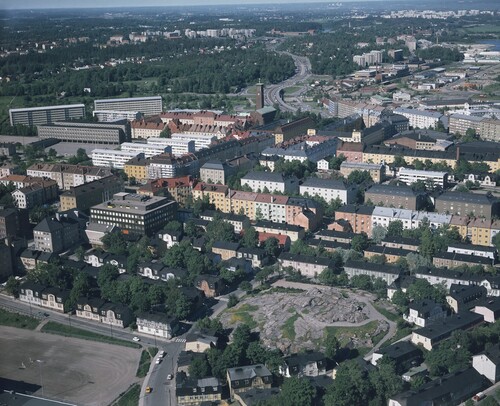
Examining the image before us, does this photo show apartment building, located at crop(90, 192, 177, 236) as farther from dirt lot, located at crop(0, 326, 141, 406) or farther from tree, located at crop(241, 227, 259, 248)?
dirt lot, located at crop(0, 326, 141, 406)

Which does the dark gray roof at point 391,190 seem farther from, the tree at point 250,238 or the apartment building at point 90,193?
the apartment building at point 90,193

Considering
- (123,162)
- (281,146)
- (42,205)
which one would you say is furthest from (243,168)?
(42,205)

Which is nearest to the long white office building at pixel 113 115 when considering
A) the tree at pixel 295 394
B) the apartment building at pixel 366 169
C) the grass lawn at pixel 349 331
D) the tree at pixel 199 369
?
the apartment building at pixel 366 169

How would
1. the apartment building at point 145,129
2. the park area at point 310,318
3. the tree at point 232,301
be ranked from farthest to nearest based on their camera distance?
the apartment building at point 145,129
the tree at point 232,301
the park area at point 310,318

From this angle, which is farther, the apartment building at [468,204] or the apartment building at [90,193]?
the apartment building at [90,193]

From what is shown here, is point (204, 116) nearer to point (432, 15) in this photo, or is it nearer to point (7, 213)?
point (7, 213)

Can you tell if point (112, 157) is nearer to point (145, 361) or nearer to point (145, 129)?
point (145, 129)

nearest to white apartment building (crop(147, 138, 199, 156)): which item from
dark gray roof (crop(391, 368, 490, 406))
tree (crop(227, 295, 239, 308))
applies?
tree (crop(227, 295, 239, 308))
